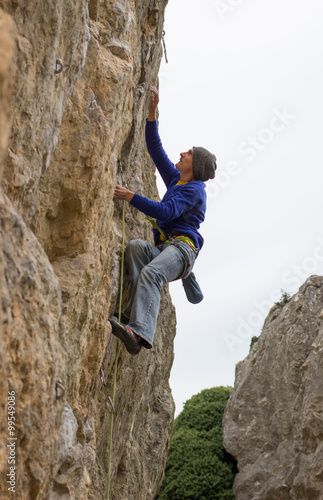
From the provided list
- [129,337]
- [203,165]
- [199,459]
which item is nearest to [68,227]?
[129,337]

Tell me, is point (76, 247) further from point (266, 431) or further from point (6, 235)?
point (266, 431)

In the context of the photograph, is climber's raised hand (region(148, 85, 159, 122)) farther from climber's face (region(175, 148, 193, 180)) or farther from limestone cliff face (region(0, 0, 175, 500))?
climber's face (region(175, 148, 193, 180))

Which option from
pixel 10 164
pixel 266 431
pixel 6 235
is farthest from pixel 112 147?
pixel 266 431

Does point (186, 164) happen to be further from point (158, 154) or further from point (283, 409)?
point (283, 409)

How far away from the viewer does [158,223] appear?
24.3ft

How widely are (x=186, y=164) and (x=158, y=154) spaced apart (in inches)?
22.2

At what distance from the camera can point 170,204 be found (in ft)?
22.5

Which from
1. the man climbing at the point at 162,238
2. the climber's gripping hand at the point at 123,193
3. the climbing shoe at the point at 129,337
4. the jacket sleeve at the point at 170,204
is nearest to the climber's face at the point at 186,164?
the man climbing at the point at 162,238

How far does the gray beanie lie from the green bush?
906cm

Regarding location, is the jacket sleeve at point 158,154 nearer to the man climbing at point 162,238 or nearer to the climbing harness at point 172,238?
the man climbing at point 162,238

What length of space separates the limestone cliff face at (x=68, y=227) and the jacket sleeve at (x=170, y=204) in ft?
1.76

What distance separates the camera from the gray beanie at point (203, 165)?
7.57 meters

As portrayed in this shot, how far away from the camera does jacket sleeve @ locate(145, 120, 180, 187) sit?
8.02 m

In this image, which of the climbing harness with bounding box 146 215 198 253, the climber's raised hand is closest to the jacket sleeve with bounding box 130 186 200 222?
the climbing harness with bounding box 146 215 198 253
